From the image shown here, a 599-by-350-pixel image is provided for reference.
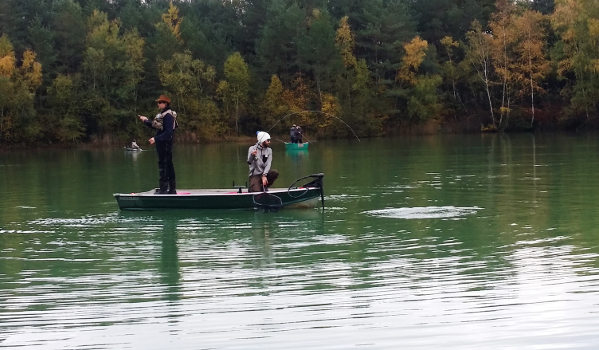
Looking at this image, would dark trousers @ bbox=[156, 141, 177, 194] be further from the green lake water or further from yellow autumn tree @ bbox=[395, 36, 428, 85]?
yellow autumn tree @ bbox=[395, 36, 428, 85]

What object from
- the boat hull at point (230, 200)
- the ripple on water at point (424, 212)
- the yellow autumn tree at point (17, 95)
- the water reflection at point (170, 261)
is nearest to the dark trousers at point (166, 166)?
the boat hull at point (230, 200)

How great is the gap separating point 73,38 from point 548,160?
45.4 metres

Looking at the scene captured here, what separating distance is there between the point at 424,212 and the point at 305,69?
5732 centimetres

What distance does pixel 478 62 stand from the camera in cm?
7481

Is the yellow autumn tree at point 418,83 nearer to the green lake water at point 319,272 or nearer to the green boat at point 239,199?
the green lake water at point 319,272

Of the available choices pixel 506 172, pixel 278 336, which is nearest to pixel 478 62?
pixel 506 172

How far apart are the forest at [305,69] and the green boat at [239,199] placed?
4860 cm

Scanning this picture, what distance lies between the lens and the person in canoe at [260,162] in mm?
18500

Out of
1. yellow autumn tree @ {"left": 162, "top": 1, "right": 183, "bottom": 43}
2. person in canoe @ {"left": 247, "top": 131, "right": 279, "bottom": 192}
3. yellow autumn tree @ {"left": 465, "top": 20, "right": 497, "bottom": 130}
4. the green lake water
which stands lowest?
the green lake water

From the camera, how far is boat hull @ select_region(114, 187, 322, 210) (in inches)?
719

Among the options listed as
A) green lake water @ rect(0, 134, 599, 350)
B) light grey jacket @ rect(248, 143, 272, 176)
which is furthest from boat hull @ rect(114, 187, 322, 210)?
light grey jacket @ rect(248, 143, 272, 176)

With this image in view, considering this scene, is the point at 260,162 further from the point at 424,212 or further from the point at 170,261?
the point at 170,261

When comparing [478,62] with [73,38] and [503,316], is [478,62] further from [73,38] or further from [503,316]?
[503,316]

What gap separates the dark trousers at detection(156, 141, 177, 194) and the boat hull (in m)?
0.36
